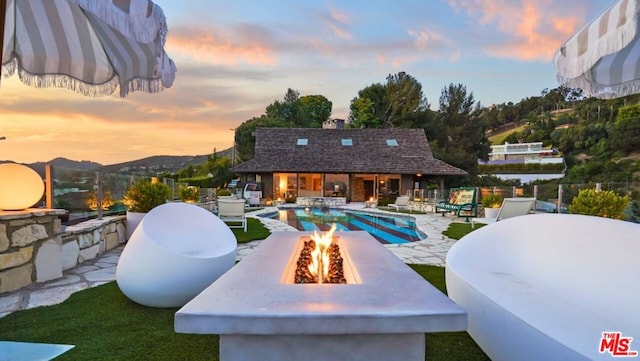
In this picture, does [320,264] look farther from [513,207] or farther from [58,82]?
[513,207]

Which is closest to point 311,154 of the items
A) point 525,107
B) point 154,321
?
point 154,321

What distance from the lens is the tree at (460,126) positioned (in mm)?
26547

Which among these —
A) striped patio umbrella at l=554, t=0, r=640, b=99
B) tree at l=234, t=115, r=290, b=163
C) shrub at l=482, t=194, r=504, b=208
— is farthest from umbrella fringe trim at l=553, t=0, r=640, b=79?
tree at l=234, t=115, r=290, b=163

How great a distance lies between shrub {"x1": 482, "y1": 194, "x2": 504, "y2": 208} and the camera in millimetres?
9950

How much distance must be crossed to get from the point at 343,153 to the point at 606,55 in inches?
701

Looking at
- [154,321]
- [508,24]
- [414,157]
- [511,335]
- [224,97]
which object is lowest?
A: [154,321]

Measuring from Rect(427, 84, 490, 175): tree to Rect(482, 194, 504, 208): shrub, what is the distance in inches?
657

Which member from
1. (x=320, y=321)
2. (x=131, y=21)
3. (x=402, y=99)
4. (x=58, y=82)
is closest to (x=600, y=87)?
(x=320, y=321)

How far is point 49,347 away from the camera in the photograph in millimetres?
2354

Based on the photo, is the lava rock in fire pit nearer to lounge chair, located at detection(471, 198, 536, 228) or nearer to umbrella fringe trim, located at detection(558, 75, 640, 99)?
umbrella fringe trim, located at detection(558, 75, 640, 99)

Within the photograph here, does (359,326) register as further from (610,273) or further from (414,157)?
(414,157)

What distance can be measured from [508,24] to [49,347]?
39.9ft

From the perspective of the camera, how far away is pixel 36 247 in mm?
3936

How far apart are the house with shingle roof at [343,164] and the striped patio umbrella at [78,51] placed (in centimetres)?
1598
